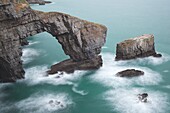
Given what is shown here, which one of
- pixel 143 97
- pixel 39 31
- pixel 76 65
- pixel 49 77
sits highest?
pixel 39 31

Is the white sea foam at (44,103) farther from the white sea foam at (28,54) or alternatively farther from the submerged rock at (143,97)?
the white sea foam at (28,54)

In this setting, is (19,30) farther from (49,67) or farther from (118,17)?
(118,17)

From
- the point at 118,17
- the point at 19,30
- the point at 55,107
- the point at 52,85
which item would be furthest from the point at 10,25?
the point at 118,17

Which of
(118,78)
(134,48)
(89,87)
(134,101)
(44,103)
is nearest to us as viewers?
(134,101)

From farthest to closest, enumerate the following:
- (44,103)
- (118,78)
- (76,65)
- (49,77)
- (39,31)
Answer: (76,65), (49,77), (39,31), (118,78), (44,103)

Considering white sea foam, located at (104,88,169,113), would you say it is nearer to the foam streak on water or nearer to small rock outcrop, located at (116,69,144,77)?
the foam streak on water

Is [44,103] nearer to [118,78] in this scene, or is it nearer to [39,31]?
[118,78]

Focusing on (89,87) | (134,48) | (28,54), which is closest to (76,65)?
(89,87)
